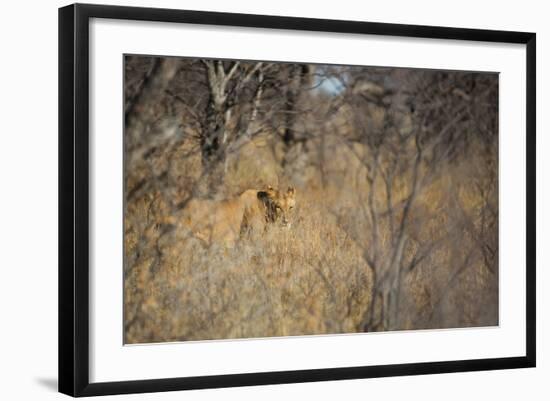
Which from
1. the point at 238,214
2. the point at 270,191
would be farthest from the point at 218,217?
the point at 270,191

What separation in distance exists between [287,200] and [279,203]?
0.14 ft

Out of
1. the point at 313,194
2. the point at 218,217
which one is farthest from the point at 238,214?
the point at 313,194

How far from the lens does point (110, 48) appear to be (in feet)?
17.2

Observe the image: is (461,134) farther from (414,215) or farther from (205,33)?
(205,33)

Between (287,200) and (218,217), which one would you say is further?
(287,200)

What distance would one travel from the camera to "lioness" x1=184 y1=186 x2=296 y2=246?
5.46m

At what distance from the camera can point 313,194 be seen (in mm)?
5676

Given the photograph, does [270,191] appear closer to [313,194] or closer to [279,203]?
[279,203]

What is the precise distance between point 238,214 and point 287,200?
266 mm

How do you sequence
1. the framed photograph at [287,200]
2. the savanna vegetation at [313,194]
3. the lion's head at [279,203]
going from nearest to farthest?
the framed photograph at [287,200] < the savanna vegetation at [313,194] < the lion's head at [279,203]

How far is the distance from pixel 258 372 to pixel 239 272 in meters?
0.49

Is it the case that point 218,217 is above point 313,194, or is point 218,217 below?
below

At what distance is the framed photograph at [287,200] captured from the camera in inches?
206

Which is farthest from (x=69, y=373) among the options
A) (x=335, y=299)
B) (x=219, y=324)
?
(x=335, y=299)
